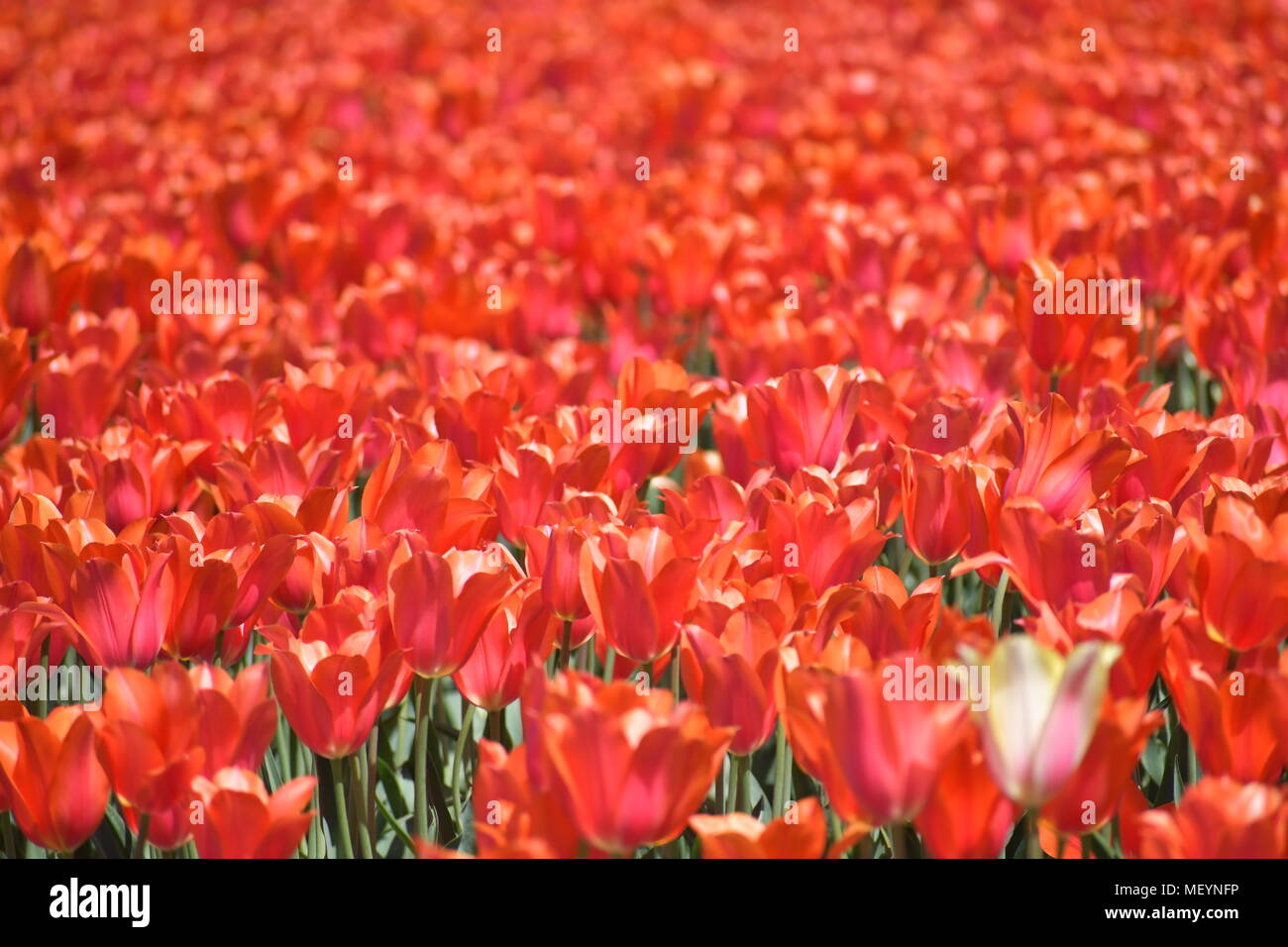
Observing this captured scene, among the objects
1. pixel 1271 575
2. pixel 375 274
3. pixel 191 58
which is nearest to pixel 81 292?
pixel 375 274

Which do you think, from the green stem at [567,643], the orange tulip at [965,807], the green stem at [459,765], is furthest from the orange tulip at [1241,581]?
the green stem at [459,765]

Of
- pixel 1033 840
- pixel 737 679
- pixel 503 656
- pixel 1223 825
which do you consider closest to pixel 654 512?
pixel 503 656

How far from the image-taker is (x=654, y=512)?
2.54 m

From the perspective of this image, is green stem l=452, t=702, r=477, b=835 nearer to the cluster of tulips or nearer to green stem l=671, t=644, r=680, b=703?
the cluster of tulips

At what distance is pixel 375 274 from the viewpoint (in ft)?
11.0

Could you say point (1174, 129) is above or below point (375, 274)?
above

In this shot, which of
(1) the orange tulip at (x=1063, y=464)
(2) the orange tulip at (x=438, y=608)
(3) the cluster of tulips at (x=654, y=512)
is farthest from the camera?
(1) the orange tulip at (x=1063, y=464)

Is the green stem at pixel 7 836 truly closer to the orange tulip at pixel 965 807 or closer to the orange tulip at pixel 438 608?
the orange tulip at pixel 438 608

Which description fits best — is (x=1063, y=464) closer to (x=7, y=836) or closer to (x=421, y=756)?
(x=421, y=756)

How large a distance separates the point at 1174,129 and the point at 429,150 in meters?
2.58

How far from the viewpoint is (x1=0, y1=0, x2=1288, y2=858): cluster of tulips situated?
130 cm

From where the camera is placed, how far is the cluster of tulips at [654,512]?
130 cm
